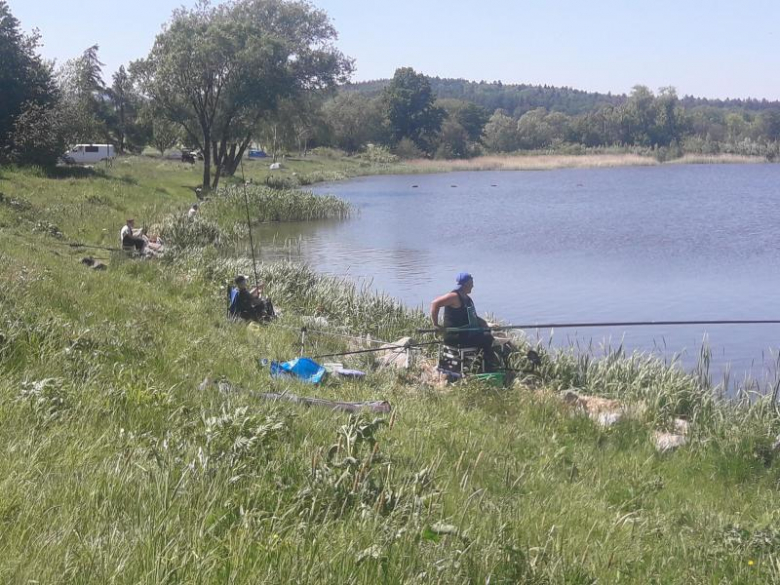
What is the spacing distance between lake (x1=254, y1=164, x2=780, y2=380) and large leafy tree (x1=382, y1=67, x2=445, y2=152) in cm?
6494

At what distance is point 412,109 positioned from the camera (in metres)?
114

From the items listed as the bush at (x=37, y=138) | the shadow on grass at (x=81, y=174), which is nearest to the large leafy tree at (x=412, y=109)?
the shadow on grass at (x=81, y=174)

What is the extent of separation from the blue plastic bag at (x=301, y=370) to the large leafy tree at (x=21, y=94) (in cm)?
2605

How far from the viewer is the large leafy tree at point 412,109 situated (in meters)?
112

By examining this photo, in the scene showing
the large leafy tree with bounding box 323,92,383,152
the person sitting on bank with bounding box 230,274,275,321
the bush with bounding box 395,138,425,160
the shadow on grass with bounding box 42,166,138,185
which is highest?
the large leafy tree with bounding box 323,92,383,152

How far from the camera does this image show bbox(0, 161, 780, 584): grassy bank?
2.87 m

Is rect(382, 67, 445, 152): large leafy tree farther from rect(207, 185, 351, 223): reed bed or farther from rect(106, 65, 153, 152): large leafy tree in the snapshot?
rect(207, 185, 351, 223): reed bed

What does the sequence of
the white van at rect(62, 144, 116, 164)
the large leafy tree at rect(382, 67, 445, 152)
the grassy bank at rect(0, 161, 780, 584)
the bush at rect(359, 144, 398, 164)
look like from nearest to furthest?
the grassy bank at rect(0, 161, 780, 584)
the white van at rect(62, 144, 116, 164)
the bush at rect(359, 144, 398, 164)
the large leafy tree at rect(382, 67, 445, 152)

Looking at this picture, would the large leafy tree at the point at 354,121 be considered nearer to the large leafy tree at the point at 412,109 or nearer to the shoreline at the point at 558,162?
the large leafy tree at the point at 412,109

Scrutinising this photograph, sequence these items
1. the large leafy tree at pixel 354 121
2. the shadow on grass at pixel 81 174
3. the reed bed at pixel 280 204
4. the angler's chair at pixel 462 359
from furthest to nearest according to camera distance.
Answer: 1. the large leafy tree at pixel 354 121
2. the reed bed at pixel 280 204
3. the shadow on grass at pixel 81 174
4. the angler's chair at pixel 462 359

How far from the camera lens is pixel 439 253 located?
26.0 meters

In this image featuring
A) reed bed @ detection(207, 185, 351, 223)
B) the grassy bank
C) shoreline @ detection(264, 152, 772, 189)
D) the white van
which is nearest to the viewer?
the grassy bank

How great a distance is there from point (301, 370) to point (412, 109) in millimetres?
108872

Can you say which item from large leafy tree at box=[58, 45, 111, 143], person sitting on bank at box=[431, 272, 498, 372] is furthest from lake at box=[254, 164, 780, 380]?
large leafy tree at box=[58, 45, 111, 143]
